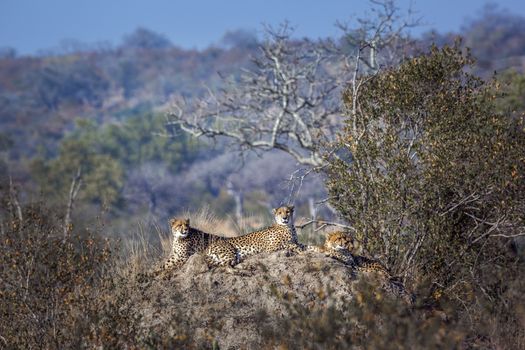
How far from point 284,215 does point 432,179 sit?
1685 millimetres

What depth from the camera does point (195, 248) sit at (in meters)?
9.86

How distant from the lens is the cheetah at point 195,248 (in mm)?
9492

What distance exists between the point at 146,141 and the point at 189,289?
42044 millimetres

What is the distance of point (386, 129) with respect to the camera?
10.4 m

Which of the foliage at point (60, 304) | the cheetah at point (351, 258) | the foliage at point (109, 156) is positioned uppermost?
the cheetah at point (351, 258)

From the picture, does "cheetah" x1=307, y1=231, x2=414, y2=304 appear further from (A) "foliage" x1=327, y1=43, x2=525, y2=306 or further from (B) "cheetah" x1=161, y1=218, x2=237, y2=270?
(B) "cheetah" x1=161, y1=218, x2=237, y2=270

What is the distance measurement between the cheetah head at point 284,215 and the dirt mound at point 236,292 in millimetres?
903

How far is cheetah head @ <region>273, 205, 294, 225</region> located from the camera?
10203 millimetres

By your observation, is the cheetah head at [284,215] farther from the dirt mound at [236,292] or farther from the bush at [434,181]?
the dirt mound at [236,292]

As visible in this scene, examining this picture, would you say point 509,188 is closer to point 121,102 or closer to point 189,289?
point 189,289

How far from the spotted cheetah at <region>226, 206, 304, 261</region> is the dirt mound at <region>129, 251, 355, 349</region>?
0.51 m

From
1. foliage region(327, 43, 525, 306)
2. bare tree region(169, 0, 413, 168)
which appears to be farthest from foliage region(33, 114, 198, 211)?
foliage region(327, 43, 525, 306)

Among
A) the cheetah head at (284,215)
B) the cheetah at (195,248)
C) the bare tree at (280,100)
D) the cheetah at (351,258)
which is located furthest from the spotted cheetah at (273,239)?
the bare tree at (280,100)

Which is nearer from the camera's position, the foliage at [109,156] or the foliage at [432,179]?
the foliage at [432,179]
